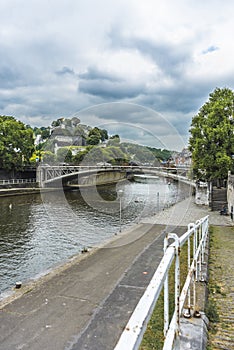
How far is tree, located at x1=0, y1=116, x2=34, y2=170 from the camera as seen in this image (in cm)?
4016

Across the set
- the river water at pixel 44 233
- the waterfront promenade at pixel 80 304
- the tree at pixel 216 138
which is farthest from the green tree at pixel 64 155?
the waterfront promenade at pixel 80 304

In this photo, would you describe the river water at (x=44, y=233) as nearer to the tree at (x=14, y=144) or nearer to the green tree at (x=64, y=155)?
the tree at (x=14, y=144)

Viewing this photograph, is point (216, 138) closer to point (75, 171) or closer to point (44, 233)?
point (44, 233)

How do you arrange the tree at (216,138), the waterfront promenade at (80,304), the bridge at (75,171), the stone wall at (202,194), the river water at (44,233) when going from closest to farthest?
the waterfront promenade at (80,304) → the river water at (44,233) → the tree at (216,138) → the stone wall at (202,194) → the bridge at (75,171)

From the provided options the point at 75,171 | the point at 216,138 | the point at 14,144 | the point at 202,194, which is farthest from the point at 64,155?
the point at 216,138

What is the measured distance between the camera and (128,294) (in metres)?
6.39

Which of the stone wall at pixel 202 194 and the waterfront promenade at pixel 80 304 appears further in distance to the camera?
the stone wall at pixel 202 194

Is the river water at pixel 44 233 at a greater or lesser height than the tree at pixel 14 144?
lesser

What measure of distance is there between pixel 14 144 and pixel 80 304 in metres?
38.2

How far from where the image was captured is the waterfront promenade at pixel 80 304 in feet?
15.3

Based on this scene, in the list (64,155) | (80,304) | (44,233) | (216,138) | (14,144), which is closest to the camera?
(80,304)

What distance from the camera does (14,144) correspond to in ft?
135

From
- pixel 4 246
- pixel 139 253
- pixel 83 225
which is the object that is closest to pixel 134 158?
pixel 83 225

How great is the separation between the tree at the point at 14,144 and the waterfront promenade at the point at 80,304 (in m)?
33.2
